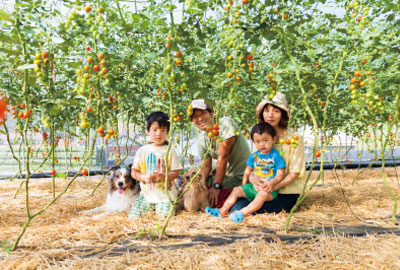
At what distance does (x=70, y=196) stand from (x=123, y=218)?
6.73 feet

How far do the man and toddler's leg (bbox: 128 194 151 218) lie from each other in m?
0.73

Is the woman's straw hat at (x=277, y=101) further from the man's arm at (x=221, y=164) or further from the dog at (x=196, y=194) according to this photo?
the dog at (x=196, y=194)

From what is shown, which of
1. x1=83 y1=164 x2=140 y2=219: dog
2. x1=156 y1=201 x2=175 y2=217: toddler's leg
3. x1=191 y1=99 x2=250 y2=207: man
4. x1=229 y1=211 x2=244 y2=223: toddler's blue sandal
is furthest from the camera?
x1=83 y1=164 x2=140 y2=219: dog

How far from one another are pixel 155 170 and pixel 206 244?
3.74ft

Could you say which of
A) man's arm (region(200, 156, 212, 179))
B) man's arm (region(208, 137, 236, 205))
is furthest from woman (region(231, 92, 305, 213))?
man's arm (region(200, 156, 212, 179))

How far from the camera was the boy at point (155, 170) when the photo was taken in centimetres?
312

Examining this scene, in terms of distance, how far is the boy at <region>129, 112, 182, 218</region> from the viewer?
3.12 meters

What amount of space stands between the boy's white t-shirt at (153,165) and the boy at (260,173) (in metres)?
0.55

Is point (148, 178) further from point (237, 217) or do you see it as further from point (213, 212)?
point (237, 217)

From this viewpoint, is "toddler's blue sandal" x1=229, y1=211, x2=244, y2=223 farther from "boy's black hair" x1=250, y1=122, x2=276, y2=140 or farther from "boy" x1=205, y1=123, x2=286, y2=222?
"boy's black hair" x1=250, y1=122, x2=276, y2=140

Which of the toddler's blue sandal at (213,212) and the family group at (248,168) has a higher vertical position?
the family group at (248,168)

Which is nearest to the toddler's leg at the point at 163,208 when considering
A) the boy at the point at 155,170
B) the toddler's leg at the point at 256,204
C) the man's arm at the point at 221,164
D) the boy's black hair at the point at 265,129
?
the boy at the point at 155,170

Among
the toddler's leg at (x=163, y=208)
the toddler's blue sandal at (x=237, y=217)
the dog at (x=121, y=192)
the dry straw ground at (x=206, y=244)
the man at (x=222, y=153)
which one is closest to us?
the dry straw ground at (x=206, y=244)

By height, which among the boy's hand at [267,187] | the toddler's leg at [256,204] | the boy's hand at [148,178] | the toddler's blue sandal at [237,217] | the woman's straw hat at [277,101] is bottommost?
the toddler's blue sandal at [237,217]
